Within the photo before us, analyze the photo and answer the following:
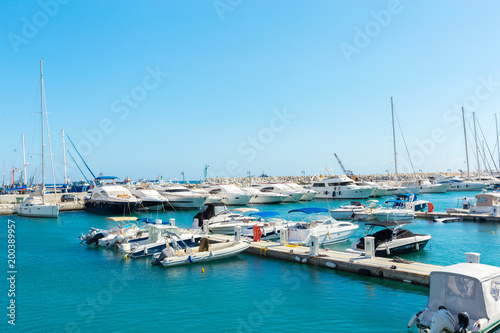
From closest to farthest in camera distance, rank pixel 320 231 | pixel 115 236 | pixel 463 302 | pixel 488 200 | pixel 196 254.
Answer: pixel 463 302, pixel 196 254, pixel 320 231, pixel 115 236, pixel 488 200

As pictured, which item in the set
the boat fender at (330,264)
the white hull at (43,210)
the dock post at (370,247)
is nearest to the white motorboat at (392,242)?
the dock post at (370,247)

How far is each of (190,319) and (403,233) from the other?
14.7 metres

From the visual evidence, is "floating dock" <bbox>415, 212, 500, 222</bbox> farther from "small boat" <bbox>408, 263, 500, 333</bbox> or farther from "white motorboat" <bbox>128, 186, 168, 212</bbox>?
"white motorboat" <bbox>128, 186, 168, 212</bbox>

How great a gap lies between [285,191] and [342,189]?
35.3ft

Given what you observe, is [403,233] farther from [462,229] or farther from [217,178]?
[217,178]

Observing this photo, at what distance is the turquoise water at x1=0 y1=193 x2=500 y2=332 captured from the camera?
1317cm

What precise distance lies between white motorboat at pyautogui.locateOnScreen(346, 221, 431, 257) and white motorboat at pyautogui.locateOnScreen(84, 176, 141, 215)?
112 feet

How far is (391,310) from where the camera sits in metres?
13.8

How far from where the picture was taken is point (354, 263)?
18.4 metres

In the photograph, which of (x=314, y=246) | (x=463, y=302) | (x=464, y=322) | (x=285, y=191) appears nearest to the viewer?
(x=464, y=322)

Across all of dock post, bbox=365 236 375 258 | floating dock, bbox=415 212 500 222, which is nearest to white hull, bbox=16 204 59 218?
dock post, bbox=365 236 375 258

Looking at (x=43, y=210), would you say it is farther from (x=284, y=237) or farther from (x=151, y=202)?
(x=284, y=237)

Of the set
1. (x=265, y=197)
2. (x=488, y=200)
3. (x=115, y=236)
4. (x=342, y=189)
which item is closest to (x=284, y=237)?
(x=115, y=236)

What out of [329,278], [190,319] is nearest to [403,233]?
[329,278]
